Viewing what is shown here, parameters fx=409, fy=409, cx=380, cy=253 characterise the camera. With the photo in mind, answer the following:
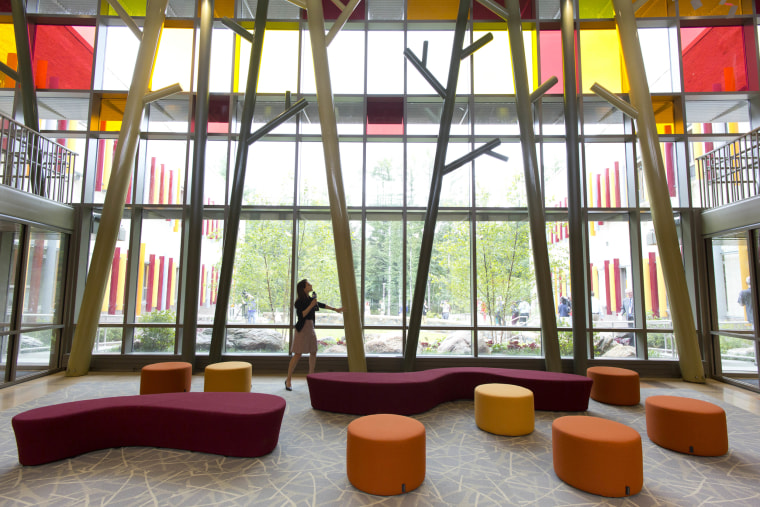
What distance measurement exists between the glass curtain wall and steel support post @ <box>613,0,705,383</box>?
84cm

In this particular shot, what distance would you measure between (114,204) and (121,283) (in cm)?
194

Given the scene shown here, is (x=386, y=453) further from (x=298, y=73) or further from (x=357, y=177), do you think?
(x=298, y=73)

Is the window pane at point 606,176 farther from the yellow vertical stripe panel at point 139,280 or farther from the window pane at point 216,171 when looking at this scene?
the yellow vertical stripe panel at point 139,280

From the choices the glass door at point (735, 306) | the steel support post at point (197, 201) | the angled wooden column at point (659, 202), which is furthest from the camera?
the steel support post at point (197, 201)

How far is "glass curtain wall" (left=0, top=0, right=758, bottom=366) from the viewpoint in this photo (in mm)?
8367

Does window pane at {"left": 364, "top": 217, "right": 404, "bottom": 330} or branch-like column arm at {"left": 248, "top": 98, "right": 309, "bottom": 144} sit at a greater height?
branch-like column arm at {"left": 248, "top": 98, "right": 309, "bottom": 144}

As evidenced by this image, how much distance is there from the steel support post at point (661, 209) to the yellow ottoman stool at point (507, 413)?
4.34 m

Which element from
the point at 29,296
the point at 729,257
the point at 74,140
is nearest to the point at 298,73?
the point at 74,140

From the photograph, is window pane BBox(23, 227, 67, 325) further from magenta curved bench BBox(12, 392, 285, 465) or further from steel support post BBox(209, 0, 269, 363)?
magenta curved bench BBox(12, 392, 285, 465)

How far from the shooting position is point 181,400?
432 centimetres

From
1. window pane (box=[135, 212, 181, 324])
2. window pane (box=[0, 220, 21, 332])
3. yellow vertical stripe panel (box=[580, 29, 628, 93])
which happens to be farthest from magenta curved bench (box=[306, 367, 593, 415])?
yellow vertical stripe panel (box=[580, 29, 628, 93])

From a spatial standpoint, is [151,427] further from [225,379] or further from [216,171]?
[216,171]

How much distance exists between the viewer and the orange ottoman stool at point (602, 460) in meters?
3.25

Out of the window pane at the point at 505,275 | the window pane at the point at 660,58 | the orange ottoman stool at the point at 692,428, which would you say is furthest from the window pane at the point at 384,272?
the window pane at the point at 660,58
